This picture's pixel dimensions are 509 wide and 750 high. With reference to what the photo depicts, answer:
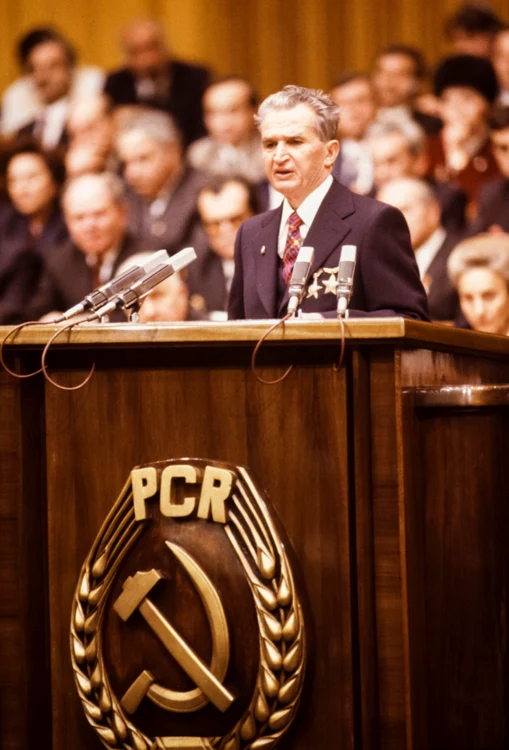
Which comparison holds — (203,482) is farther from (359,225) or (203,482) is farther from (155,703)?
(359,225)

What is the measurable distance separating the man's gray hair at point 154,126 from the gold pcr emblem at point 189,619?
3013 mm

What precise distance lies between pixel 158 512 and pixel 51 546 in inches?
8.7

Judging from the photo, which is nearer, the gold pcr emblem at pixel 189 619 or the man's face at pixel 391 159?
the gold pcr emblem at pixel 189 619

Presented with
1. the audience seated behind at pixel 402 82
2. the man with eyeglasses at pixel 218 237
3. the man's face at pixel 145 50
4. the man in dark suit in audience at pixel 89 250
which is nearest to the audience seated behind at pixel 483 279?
the audience seated behind at pixel 402 82

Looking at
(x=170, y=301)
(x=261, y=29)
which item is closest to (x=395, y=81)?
(x=261, y=29)

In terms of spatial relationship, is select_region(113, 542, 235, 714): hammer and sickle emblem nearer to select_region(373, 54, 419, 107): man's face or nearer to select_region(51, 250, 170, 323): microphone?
select_region(51, 250, 170, 323): microphone

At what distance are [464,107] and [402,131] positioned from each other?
261 millimetres

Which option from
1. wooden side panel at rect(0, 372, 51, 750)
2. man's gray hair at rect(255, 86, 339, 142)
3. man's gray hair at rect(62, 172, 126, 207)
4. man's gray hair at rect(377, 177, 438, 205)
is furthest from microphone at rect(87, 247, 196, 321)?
man's gray hair at rect(62, 172, 126, 207)

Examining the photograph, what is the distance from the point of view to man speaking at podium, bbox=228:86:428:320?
2480 mm

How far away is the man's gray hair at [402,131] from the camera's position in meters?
4.39

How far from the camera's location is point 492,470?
2.18m

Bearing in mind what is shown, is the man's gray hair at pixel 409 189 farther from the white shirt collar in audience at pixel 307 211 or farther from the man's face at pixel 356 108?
the white shirt collar in audience at pixel 307 211

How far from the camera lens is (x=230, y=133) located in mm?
4633

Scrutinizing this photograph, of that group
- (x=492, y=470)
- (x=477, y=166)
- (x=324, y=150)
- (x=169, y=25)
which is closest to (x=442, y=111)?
(x=477, y=166)
